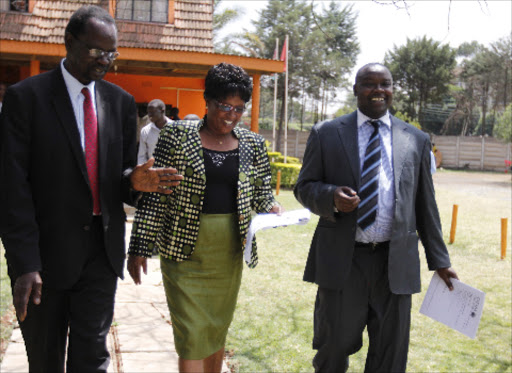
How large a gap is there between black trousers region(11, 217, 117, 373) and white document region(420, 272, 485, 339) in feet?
6.52

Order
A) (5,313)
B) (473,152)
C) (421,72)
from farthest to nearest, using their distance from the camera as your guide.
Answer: (421,72) → (473,152) → (5,313)

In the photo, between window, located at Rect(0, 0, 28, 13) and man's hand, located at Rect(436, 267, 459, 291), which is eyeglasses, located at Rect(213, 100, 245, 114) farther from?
window, located at Rect(0, 0, 28, 13)

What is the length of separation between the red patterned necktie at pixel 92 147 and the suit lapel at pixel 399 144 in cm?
170

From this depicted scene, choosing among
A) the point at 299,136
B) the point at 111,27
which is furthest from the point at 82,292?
the point at 299,136

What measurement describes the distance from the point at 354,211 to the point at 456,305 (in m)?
0.88

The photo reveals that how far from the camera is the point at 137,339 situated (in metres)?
4.71

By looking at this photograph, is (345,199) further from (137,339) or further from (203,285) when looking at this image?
(137,339)

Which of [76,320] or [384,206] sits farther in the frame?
[384,206]

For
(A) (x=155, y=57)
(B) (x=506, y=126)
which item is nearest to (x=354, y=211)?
(A) (x=155, y=57)

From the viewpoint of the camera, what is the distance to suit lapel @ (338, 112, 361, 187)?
337 centimetres

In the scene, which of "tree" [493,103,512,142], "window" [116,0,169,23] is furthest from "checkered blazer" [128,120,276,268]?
"tree" [493,103,512,142]

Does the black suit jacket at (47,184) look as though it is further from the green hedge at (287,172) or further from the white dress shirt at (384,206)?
the green hedge at (287,172)

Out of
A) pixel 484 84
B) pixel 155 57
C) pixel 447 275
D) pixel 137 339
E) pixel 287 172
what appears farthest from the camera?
pixel 484 84

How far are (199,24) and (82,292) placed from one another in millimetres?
12379
